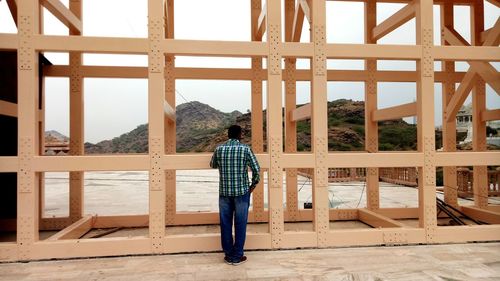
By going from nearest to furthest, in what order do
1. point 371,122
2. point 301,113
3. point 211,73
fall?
1. point 301,113
2. point 211,73
3. point 371,122

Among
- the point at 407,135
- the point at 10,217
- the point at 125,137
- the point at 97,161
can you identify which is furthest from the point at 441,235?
the point at 125,137

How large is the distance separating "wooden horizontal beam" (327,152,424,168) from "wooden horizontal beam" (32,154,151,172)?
117 inches

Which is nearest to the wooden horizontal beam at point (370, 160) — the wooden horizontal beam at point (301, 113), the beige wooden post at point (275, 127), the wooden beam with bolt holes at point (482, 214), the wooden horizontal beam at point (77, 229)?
the beige wooden post at point (275, 127)

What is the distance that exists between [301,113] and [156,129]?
339 centimetres

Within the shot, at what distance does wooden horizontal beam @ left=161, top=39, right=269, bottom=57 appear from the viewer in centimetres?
516

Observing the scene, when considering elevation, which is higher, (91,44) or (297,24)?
(297,24)

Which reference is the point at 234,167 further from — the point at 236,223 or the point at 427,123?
the point at 427,123

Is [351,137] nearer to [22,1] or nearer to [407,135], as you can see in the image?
[407,135]

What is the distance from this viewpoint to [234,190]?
4.86m

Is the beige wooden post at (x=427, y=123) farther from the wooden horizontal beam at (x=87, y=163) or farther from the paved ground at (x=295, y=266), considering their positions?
the wooden horizontal beam at (x=87, y=163)

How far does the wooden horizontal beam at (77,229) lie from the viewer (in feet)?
18.7

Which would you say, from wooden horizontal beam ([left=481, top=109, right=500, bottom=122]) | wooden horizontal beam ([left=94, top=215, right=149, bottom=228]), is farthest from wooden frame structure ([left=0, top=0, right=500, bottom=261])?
wooden horizontal beam ([left=481, top=109, right=500, bottom=122])

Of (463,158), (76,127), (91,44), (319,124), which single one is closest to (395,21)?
(463,158)

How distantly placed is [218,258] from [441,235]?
3764 millimetres
